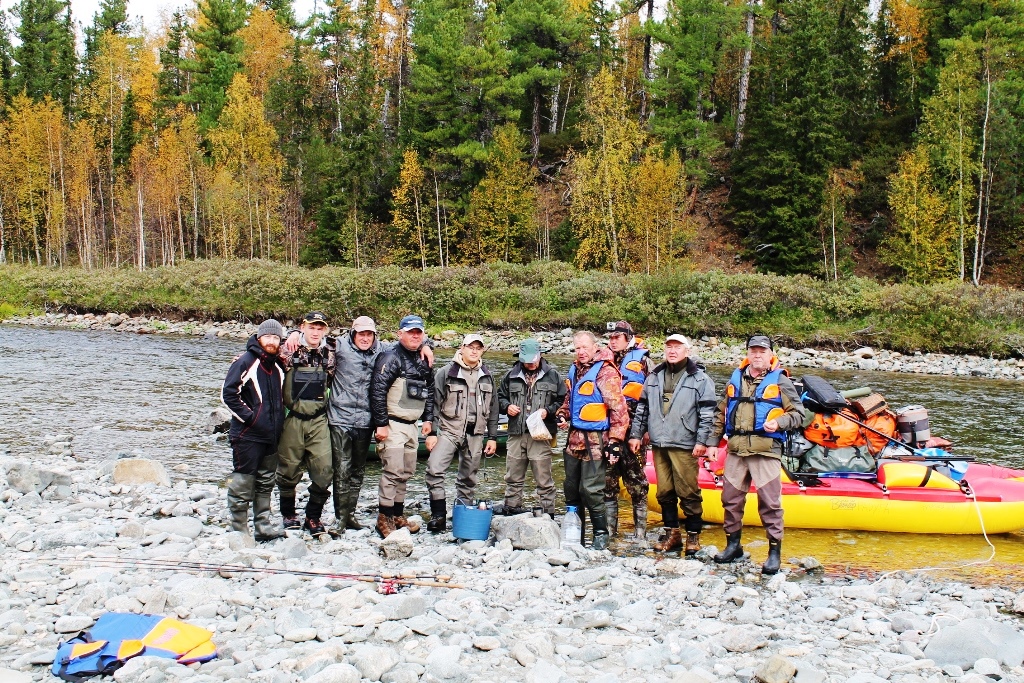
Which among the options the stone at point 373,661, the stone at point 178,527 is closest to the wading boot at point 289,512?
the stone at point 178,527

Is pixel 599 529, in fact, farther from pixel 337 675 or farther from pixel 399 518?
pixel 337 675

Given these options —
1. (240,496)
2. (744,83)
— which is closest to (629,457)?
(240,496)

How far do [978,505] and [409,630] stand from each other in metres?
6.98

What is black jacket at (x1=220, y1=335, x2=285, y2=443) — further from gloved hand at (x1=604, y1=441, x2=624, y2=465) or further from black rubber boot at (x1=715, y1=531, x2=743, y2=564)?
black rubber boot at (x1=715, y1=531, x2=743, y2=564)

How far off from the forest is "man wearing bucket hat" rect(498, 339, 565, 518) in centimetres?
2749

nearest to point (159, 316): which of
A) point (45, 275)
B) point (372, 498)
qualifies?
point (45, 275)

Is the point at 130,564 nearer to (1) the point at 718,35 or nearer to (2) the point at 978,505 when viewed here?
(2) the point at 978,505

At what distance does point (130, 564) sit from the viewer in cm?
623

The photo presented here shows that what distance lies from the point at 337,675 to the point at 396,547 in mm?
2439

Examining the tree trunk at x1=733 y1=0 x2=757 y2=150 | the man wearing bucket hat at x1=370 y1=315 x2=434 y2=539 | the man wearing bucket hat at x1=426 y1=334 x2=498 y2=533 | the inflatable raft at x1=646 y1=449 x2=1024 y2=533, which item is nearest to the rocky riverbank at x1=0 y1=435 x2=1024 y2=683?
the man wearing bucket hat at x1=370 y1=315 x2=434 y2=539

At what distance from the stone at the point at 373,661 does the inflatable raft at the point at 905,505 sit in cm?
533

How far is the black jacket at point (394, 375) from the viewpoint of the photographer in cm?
754

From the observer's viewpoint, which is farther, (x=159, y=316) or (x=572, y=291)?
(x=159, y=316)

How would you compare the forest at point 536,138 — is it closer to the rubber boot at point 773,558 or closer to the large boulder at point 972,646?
the rubber boot at point 773,558
